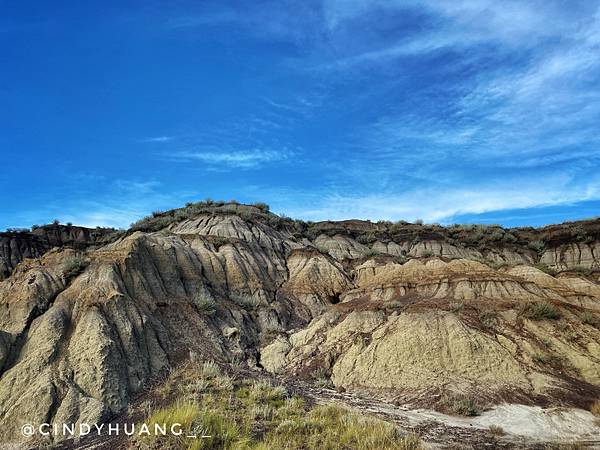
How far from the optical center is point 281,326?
26969 mm

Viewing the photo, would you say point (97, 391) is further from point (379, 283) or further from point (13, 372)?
point (379, 283)

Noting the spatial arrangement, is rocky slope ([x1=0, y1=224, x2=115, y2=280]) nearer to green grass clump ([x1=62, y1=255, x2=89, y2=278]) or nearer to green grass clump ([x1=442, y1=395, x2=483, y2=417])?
green grass clump ([x1=62, y1=255, x2=89, y2=278])

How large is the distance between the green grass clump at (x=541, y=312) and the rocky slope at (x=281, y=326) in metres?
0.07

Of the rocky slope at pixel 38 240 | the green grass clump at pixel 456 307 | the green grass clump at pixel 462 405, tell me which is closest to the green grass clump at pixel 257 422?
the green grass clump at pixel 462 405

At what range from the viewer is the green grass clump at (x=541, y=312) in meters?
21.6

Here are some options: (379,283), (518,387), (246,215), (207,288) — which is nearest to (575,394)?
(518,387)

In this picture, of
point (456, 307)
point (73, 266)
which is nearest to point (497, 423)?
point (456, 307)

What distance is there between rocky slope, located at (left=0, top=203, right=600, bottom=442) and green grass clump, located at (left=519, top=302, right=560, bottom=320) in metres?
0.07

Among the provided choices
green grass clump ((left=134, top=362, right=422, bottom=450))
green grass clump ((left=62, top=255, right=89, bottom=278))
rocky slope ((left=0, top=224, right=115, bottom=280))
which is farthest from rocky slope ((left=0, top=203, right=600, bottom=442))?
rocky slope ((left=0, top=224, right=115, bottom=280))

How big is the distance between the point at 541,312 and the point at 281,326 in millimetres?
13713

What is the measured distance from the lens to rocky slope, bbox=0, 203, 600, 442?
51.4ft

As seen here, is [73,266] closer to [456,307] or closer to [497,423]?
[497,423]

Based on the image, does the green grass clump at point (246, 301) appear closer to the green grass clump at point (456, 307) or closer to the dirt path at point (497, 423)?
the dirt path at point (497, 423)

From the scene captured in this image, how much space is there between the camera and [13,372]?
49.1 ft
